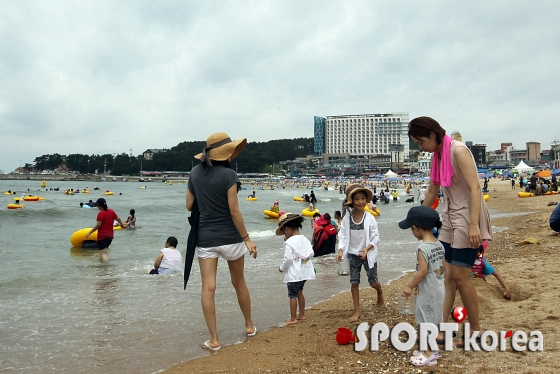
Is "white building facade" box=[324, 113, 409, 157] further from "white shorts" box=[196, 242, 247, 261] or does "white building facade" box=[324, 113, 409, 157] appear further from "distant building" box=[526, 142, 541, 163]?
"white shorts" box=[196, 242, 247, 261]

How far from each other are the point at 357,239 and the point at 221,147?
1861 mm

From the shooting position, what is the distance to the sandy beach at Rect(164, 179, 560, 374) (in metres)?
3.44

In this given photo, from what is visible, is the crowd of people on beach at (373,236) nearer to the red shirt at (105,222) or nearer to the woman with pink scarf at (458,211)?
the woman with pink scarf at (458,211)

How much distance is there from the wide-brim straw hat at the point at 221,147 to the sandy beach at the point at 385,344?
6.19 ft

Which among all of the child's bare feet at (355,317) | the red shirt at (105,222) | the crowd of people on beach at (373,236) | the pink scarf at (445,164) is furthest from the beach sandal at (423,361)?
the red shirt at (105,222)

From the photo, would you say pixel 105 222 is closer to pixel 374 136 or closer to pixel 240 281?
pixel 240 281

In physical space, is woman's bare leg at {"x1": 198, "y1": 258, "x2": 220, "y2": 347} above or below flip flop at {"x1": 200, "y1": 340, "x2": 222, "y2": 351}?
above

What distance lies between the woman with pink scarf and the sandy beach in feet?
1.62

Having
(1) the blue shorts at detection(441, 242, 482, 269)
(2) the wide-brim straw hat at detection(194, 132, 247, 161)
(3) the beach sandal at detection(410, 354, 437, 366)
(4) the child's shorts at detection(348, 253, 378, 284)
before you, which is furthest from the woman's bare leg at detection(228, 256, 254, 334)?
(1) the blue shorts at detection(441, 242, 482, 269)

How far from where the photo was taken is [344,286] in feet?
25.6

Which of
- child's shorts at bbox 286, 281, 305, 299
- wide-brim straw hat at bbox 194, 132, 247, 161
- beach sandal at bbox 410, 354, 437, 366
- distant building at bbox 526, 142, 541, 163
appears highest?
distant building at bbox 526, 142, 541, 163

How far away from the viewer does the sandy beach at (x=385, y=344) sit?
3438 millimetres

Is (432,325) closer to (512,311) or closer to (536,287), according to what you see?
(512,311)

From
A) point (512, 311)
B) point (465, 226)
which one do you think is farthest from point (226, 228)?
point (512, 311)
